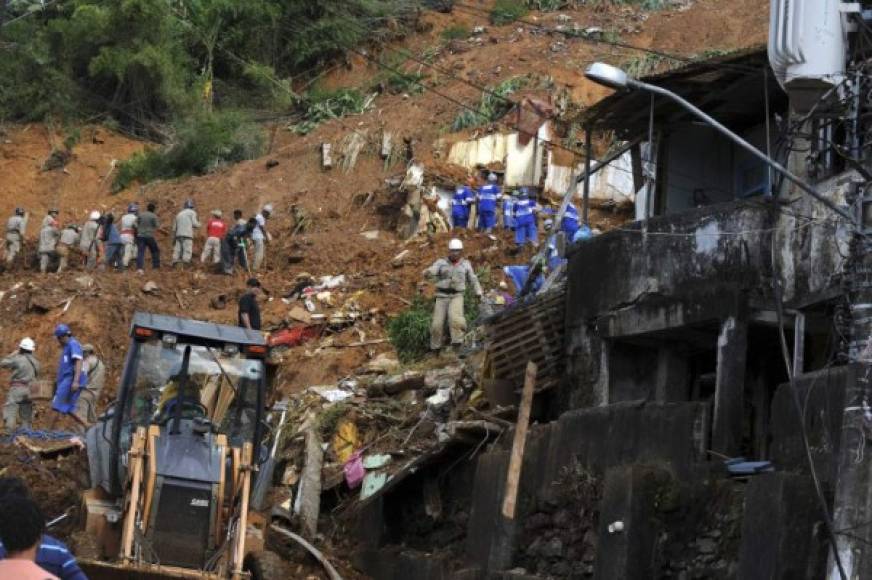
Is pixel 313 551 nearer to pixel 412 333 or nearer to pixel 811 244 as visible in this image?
pixel 811 244

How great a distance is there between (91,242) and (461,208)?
8056 mm

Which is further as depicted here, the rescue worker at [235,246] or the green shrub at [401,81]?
the green shrub at [401,81]

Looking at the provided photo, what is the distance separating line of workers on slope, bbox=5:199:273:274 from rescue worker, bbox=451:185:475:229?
4.13m

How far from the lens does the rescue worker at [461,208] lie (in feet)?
108

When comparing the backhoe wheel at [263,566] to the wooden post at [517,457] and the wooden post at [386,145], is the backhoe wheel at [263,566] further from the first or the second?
the wooden post at [386,145]

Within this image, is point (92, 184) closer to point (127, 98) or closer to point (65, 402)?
point (127, 98)

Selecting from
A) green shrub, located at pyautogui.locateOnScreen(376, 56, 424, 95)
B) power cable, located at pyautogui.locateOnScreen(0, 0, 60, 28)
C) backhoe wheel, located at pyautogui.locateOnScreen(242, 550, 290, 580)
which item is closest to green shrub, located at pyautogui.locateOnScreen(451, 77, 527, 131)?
green shrub, located at pyautogui.locateOnScreen(376, 56, 424, 95)

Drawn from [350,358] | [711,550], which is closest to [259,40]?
[350,358]

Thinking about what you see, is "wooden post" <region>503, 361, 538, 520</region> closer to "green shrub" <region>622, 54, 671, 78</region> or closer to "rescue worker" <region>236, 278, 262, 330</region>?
"rescue worker" <region>236, 278, 262, 330</region>

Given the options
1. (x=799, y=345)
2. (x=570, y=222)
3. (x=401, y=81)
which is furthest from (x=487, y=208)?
(x=799, y=345)

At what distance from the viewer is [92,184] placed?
147ft

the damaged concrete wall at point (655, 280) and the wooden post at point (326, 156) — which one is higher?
the wooden post at point (326, 156)

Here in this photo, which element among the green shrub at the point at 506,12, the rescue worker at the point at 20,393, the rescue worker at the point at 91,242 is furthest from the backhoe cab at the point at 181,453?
the green shrub at the point at 506,12

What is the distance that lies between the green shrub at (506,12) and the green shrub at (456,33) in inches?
36.1
